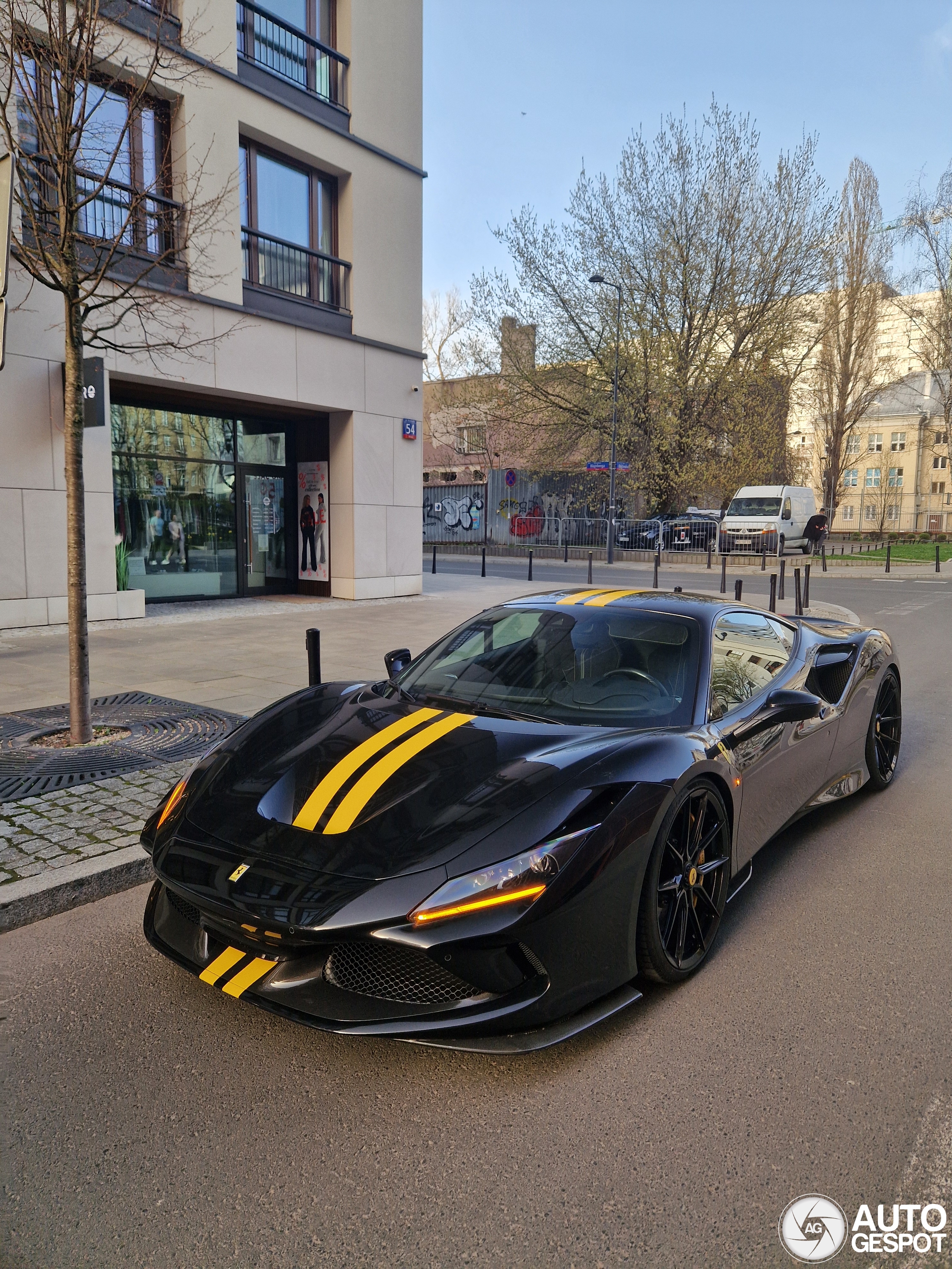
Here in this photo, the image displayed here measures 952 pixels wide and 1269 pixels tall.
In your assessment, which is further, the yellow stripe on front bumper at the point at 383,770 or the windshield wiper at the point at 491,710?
the windshield wiper at the point at 491,710

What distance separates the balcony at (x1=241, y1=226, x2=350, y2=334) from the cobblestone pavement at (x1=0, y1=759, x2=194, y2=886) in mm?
10113

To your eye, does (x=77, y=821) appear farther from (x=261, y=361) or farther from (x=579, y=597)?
(x=261, y=361)

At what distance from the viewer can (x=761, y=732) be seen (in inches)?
142

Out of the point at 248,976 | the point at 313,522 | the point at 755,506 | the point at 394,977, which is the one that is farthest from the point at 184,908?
the point at 755,506

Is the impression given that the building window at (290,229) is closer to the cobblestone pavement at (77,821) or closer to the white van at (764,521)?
the cobblestone pavement at (77,821)

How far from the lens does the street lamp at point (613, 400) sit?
31109mm

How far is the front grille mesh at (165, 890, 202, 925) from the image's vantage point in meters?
2.70

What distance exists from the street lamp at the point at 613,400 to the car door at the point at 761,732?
27133 mm

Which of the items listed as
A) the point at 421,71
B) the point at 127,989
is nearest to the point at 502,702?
the point at 127,989

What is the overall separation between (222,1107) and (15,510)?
9.92 meters

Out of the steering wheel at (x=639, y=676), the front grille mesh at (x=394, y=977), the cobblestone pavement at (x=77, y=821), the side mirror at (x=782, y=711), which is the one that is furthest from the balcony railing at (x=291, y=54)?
the front grille mesh at (x=394, y=977)

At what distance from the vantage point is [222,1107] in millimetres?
2375

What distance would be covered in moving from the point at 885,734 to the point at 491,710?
3014 millimetres

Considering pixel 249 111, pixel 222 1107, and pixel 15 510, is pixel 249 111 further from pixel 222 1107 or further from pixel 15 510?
pixel 222 1107
